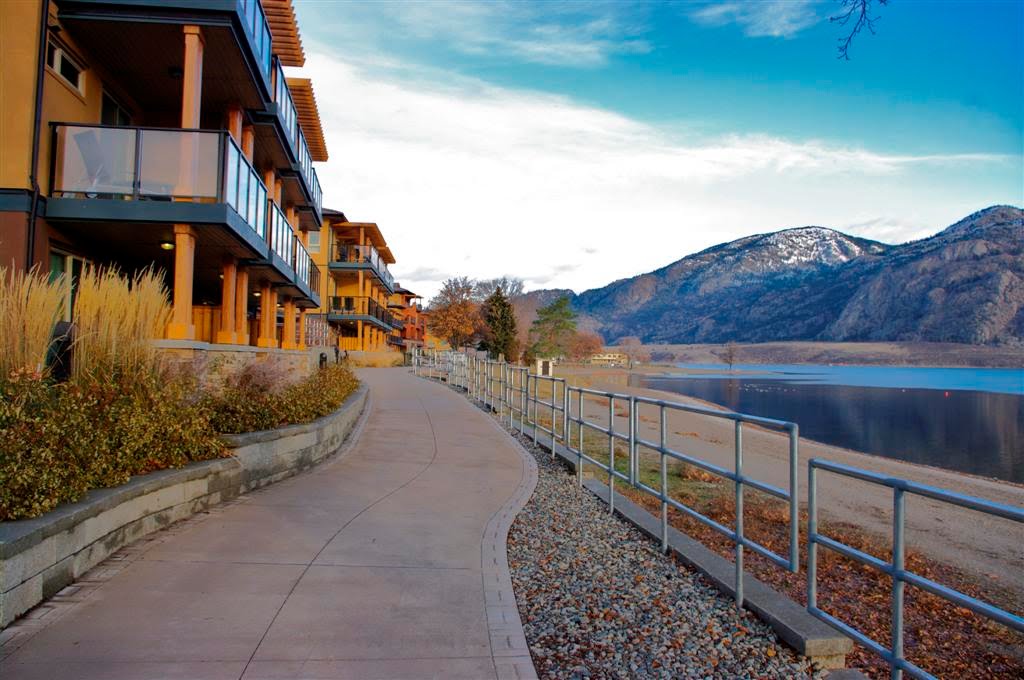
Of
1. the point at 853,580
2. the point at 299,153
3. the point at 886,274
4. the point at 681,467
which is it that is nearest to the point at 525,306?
the point at 299,153

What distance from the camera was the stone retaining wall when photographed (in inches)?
151

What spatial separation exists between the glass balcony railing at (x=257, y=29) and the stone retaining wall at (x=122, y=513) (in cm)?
732

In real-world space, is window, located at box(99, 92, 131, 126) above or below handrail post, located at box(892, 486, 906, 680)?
above

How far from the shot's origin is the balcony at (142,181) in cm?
1030

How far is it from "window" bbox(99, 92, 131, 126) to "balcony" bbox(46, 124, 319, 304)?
224 centimetres

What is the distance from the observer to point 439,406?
1789cm

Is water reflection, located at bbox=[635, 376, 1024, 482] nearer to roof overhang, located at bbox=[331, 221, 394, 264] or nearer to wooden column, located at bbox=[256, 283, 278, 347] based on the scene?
wooden column, located at bbox=[256, 283, 278, 347]

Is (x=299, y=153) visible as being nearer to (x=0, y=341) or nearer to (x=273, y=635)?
(x=0, y=341)

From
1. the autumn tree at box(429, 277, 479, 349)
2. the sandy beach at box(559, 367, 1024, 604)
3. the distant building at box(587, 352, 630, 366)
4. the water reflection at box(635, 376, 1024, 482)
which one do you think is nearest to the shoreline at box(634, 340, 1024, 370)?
the distant building at box(587, 352, 630, 366)

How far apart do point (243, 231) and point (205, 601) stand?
9.12m

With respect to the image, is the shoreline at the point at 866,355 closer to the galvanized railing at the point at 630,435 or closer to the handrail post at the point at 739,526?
the galvanized railing at the point at 630,435

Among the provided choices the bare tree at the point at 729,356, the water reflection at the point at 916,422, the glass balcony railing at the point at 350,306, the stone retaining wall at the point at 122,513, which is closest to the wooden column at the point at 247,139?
the stone retaining wall at the point at 122,513

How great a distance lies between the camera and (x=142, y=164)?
10.7m

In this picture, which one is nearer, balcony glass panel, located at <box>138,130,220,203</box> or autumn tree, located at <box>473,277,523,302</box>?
balcony glass panel, located at <box>138,130,220,203</box>
